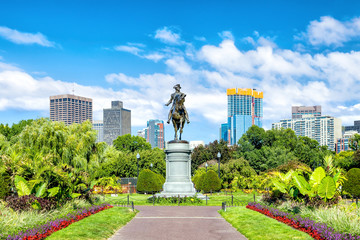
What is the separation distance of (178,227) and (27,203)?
6.25 meters

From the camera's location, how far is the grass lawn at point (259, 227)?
1360 centimetres

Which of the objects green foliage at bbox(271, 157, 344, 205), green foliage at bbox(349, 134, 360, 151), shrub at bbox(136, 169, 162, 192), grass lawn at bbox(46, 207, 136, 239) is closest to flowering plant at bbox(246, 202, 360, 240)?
green foliage at bbox(271, 157, 344, 205)

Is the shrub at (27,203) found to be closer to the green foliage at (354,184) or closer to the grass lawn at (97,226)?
the grass lawn at (97,226)

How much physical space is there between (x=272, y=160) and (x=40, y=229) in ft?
171

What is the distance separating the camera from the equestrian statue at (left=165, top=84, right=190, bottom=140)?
31.6m

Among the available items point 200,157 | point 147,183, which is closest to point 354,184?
point 147,183

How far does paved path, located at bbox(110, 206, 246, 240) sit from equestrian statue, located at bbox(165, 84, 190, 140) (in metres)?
10.2

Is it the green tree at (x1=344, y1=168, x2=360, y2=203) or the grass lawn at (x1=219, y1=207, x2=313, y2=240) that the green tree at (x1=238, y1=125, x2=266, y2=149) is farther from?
the grass lawn at (x1=219, y1=207, x2=313, y2=240)

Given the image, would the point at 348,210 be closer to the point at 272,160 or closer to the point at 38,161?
the point at 38,161

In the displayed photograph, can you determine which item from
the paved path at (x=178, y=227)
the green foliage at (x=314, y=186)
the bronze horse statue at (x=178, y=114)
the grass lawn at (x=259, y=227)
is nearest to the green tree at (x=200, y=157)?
the bronze horse statue at (x=178, y=114)

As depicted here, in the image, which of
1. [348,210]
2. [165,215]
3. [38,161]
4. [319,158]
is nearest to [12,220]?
[38,161]

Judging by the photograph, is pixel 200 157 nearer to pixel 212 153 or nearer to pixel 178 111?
pixel 212 153

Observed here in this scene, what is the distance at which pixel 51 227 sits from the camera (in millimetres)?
13922

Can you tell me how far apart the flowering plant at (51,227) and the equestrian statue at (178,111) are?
13.0 metres
